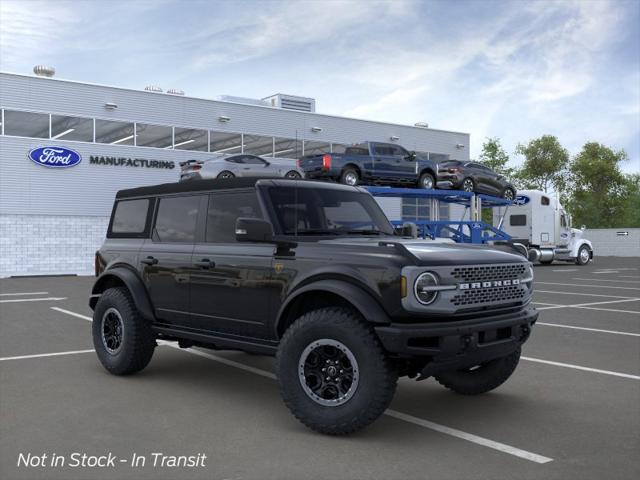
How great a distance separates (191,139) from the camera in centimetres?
3088

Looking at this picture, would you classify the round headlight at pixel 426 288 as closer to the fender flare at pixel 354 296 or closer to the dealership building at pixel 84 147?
the fender flare at pixel 354 296

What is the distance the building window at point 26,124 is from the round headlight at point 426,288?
2580cm

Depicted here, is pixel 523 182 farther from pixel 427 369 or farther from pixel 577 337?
pixel 427 369

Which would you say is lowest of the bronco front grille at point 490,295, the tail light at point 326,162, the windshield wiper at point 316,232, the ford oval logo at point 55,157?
the bronco front grille at point 490,295

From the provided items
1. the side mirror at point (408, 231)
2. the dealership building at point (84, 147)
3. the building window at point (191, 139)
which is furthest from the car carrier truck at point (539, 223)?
the side mirror at point (408, 231)

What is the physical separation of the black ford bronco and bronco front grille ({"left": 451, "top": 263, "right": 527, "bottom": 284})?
12 millimetres

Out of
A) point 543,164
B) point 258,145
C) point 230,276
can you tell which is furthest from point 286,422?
point 543,164

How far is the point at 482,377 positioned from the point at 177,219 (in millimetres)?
3273

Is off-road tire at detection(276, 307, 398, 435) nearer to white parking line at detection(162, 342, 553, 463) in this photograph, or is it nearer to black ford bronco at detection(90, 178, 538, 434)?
black ford bronco at detection(90, 178, 538, 434)

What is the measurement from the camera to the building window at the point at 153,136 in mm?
29531

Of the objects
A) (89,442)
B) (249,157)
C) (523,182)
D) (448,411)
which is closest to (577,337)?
(448,411)

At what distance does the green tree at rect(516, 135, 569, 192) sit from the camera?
71375 mm

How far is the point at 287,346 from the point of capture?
4.98 m

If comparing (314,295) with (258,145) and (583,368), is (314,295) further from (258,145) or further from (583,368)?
(258,145)
